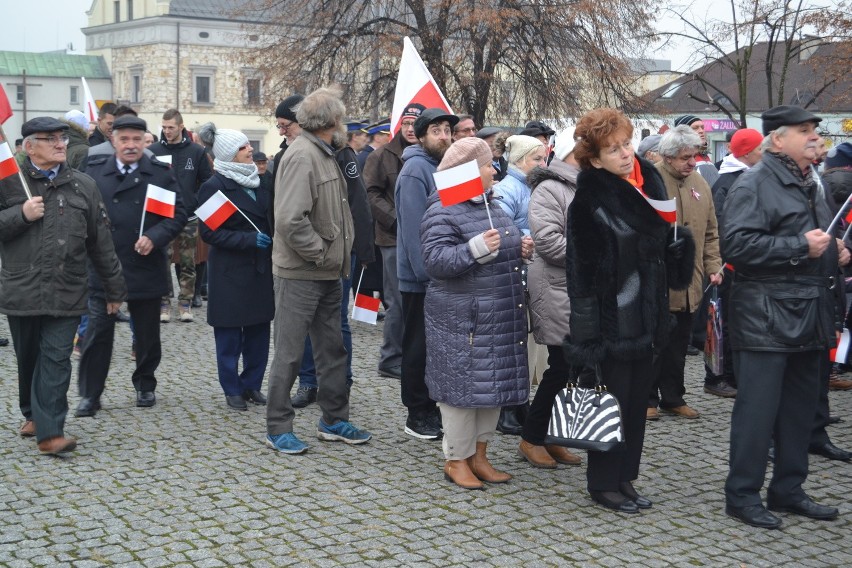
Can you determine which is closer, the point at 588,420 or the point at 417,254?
the point at 588,420

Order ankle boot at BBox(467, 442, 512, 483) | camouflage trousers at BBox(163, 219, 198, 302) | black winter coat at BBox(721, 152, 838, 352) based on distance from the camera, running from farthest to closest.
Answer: camouflage trousers at BBox(163, 219, 198, 302), ankle boot at BBox(467, 442, 512, 483), black winter coat at BBox(721, 152, 838, 352)

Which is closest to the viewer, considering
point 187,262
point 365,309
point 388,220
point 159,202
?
point 159,202

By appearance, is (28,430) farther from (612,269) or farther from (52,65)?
(52,65)

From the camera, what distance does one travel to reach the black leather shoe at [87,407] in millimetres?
7734

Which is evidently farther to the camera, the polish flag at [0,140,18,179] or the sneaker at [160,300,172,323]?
the sneaker at [160,300,172,323]

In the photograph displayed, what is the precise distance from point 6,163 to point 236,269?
1.87 metres

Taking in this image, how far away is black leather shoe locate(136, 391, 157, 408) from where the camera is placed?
8.11 metres

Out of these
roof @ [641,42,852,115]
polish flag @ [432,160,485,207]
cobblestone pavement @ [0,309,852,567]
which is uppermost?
roof @ [641,42,852,115]

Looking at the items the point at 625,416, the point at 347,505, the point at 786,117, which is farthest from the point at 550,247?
the point at 347,505

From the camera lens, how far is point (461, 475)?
6125 mm

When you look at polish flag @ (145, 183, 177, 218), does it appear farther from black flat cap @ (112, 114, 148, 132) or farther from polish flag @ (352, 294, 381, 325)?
polish flag @ (352, 294, 381, 325)

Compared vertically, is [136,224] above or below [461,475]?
above

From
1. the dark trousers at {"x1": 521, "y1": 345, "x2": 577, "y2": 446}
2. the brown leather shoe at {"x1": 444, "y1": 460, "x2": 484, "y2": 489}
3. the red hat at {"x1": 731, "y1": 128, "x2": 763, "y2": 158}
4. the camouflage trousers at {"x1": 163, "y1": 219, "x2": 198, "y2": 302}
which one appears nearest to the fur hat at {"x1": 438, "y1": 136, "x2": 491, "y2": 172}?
the dark trousers at {"x1": 521, "y1": 345, "x2": 577, "y2": 446}

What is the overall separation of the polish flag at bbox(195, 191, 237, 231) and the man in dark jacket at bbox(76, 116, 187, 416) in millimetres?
388
